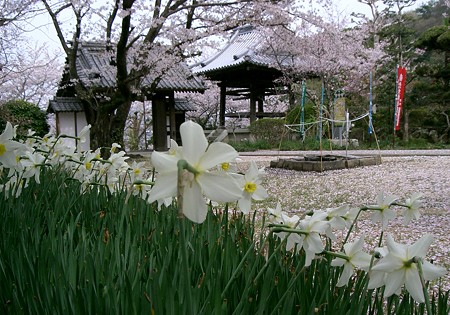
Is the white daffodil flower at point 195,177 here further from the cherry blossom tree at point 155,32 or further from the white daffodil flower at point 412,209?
the cherry blossom tree at point 155,32

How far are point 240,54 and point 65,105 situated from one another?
6639 millimetres

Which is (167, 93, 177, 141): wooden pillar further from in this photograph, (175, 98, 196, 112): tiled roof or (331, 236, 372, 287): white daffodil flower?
(331, 236, 372, 287): white daffodil flower

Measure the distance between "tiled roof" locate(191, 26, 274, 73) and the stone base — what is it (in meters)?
7.14

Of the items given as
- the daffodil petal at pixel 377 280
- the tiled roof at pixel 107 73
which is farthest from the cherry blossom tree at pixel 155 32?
the daffodil petal at pixel 377 280

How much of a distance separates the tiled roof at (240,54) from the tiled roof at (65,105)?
208 inches

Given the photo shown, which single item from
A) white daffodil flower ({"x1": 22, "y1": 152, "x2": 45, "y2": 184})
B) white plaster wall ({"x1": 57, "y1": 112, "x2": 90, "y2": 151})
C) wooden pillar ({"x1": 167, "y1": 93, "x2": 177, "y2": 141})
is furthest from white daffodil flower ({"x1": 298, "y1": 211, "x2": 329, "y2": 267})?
wooden pillar ({"x1": 167, "y1": 93, "x2": 177, "y2": 141})

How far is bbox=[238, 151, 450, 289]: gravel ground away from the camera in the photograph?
3720 mm

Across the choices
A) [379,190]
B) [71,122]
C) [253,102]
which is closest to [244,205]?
[379,190]

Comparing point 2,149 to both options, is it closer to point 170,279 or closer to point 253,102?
point 170,279

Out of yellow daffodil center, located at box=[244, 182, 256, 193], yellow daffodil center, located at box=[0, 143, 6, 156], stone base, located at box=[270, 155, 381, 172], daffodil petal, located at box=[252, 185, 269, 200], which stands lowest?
stone base, located at box=[270, 155, 381, 172]

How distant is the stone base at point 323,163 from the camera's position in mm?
8859

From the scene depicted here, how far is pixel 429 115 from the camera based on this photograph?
15.5 meters

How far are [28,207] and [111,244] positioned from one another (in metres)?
0.62

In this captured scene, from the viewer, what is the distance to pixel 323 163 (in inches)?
348
